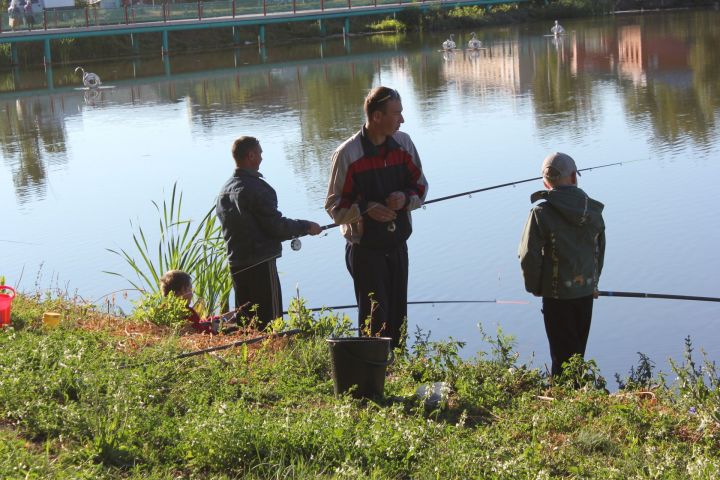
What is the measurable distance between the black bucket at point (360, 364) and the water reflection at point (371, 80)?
31.2 feet

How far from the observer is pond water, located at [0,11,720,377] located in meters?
8.93

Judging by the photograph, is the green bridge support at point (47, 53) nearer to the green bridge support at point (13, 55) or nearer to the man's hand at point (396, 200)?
the green bridge support at point (13, 55)

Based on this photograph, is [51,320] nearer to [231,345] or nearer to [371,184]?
[231,345]

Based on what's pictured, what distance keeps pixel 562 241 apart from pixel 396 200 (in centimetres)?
86

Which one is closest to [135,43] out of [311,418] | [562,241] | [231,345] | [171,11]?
[171,11]

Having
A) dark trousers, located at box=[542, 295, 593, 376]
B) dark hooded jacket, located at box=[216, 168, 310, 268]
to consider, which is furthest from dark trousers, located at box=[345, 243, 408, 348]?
dark trousers, located at box=[542, 295, 593, 376]

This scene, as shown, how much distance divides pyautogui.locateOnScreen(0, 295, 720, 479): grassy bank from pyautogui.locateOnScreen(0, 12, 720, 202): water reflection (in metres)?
9.12

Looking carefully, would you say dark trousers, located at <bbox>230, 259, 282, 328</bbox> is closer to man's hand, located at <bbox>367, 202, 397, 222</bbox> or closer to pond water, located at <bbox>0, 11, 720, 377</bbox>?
pond water, located at <bbox>0, 11, 720, 377</bbox>

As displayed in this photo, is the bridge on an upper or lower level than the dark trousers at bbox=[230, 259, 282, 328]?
upper

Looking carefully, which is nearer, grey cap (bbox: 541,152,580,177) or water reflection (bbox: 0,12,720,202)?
grey cap (bbox: 541,152,580,177)

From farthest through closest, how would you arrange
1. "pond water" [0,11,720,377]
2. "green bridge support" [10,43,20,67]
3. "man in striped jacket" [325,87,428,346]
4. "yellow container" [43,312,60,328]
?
"green bridge support" [10,43,20,67], "pond water" [0,11,720,377], "yellow container" [43,312,60,328], "man in striped jacket" [325,87,428,346]

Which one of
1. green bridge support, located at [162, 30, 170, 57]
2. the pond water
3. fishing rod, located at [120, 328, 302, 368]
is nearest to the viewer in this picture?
fishing rod, located at [120, 328, 302, 368]

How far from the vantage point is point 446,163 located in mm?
14445

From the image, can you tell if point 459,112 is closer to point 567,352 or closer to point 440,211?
point 440,211
